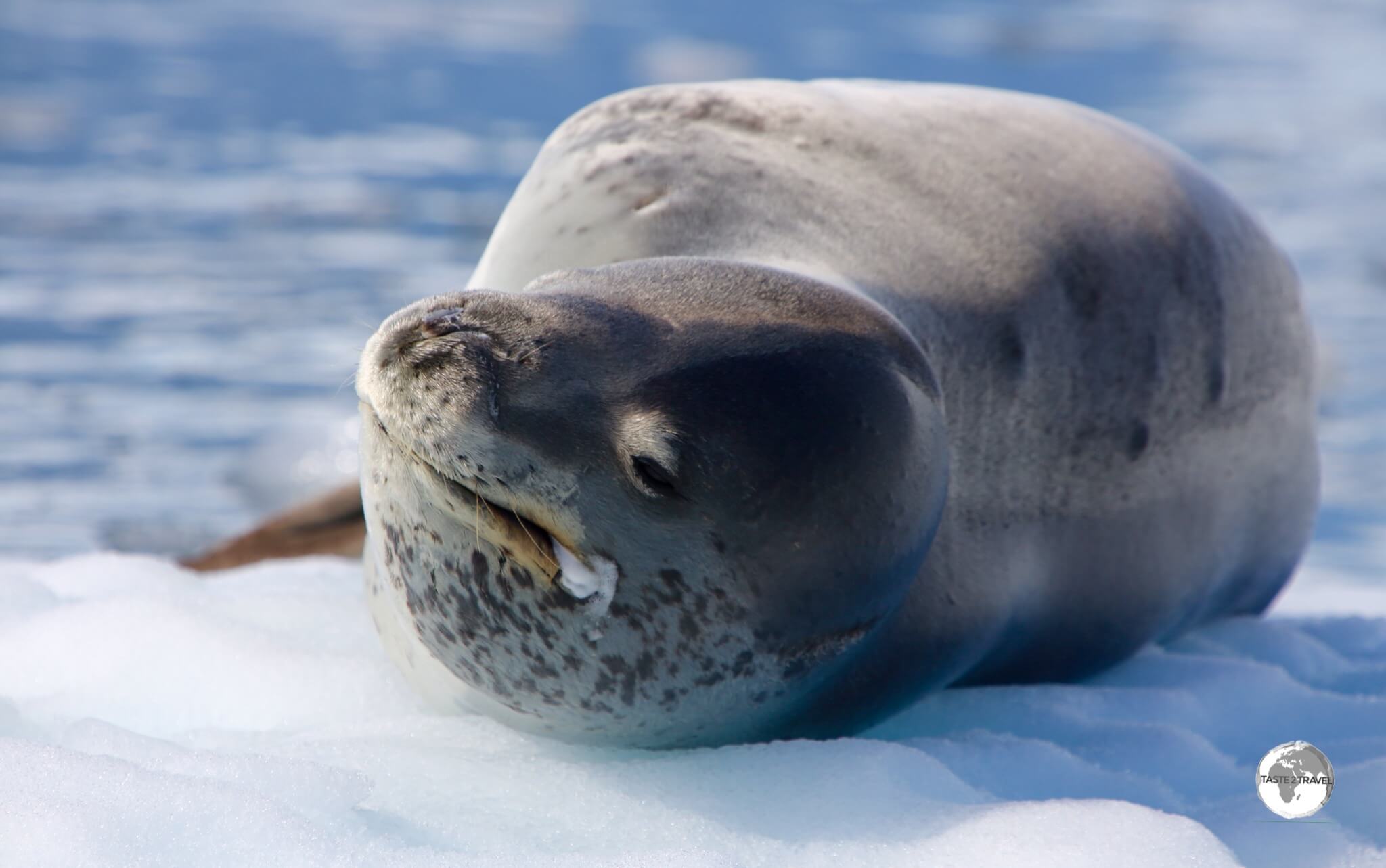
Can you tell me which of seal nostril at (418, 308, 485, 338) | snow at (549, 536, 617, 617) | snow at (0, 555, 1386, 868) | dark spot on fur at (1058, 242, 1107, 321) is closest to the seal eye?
snow at (549, 536, 617, 617)

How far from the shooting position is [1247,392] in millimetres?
3658

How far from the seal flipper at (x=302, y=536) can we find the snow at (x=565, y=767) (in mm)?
1030

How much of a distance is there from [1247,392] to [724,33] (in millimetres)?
17968

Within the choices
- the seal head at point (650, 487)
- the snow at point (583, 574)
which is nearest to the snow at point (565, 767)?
the seal head at point (650, 487)

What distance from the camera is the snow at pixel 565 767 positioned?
7.70 ft

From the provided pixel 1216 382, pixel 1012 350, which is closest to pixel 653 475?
pixel 1012 350

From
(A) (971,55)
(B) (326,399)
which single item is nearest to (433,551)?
(B) (326,399)

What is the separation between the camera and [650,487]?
8.27 ft

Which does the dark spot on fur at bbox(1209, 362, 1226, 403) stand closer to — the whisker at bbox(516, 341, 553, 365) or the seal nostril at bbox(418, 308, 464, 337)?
the whisker at bbox(516, 341, 553, 365)

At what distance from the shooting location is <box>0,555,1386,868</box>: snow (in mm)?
2346

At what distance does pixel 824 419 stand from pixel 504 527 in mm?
498

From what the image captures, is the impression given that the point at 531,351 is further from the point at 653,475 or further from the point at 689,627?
the point at 689,627

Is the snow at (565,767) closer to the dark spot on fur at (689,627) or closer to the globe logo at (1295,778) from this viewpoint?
the globe logo at (1295,778)

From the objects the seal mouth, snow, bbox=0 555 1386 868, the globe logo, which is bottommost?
snow, bbox=0 555 1386 868
